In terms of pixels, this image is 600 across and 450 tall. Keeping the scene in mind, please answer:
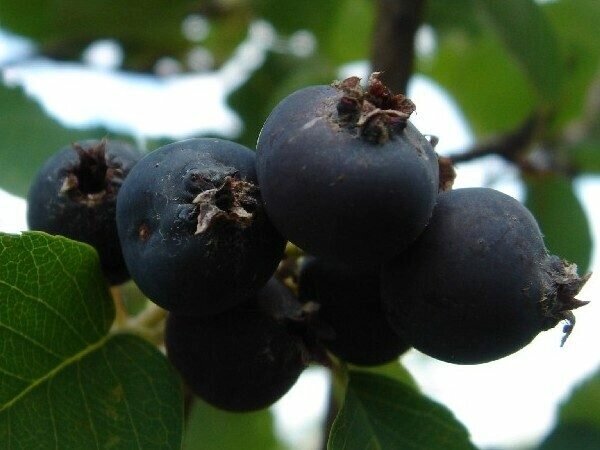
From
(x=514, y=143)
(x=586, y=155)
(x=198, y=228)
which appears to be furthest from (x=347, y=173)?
(x=586, y=155)

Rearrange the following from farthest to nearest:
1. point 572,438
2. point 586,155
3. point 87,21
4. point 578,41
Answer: point 578,41 < point 586,155 < point 87,21 < point 572,438

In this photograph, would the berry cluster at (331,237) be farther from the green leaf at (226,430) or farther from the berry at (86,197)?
the green leaf at (226,430)

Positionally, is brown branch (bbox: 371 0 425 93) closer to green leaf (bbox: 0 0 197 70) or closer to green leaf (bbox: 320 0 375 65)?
green leaf (bbox: 0 0 197 70)

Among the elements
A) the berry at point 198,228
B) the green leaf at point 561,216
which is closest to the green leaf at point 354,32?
the green leaf at point 561,216

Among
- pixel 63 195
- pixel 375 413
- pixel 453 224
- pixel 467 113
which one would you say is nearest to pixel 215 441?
pixel 375 413

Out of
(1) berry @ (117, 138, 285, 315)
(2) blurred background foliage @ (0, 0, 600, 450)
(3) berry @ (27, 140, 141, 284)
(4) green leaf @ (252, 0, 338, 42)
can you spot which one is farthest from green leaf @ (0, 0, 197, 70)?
(1) berry @ (117, 138, 285, 315)

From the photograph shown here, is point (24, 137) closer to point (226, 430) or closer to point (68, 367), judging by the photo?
point (68, 367)

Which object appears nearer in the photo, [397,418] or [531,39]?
[397,418]
